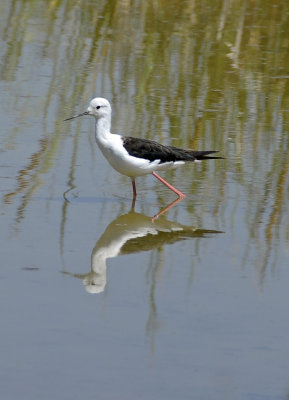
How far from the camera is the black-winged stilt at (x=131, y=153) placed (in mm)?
6777

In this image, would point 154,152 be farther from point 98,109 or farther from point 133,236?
point 133,236

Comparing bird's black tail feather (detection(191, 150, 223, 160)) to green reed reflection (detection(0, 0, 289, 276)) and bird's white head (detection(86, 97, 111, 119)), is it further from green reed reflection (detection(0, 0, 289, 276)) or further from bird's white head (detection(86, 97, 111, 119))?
bird's white head (detection(86, 97, 111, 119))

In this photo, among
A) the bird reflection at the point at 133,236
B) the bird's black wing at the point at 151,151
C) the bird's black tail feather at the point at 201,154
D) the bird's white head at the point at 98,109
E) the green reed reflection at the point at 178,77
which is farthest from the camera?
the green reed reflection at the point at 178,77

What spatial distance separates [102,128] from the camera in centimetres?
693

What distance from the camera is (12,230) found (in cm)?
591

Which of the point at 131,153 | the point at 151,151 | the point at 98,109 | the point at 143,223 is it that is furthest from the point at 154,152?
the point at 143,223

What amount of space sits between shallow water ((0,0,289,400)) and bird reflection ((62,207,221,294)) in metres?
0.02

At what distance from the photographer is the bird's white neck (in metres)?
6.90

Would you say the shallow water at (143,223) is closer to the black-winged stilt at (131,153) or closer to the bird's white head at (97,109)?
the black-winged stilt at (131,153)

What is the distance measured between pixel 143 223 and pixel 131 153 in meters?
0.63

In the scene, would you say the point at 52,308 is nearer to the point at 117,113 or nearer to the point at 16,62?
the point at 117,113

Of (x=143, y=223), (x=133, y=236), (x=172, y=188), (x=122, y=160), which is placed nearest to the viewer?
(x=133, y=236)

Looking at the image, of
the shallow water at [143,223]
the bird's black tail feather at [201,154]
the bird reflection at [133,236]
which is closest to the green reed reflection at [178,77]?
the shallow water at [143,223]

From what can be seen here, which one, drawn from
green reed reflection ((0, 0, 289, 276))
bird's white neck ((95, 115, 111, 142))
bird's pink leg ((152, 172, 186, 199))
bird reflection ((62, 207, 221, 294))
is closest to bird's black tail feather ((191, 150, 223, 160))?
green reed reflection ((0, 0, 289, 276))
